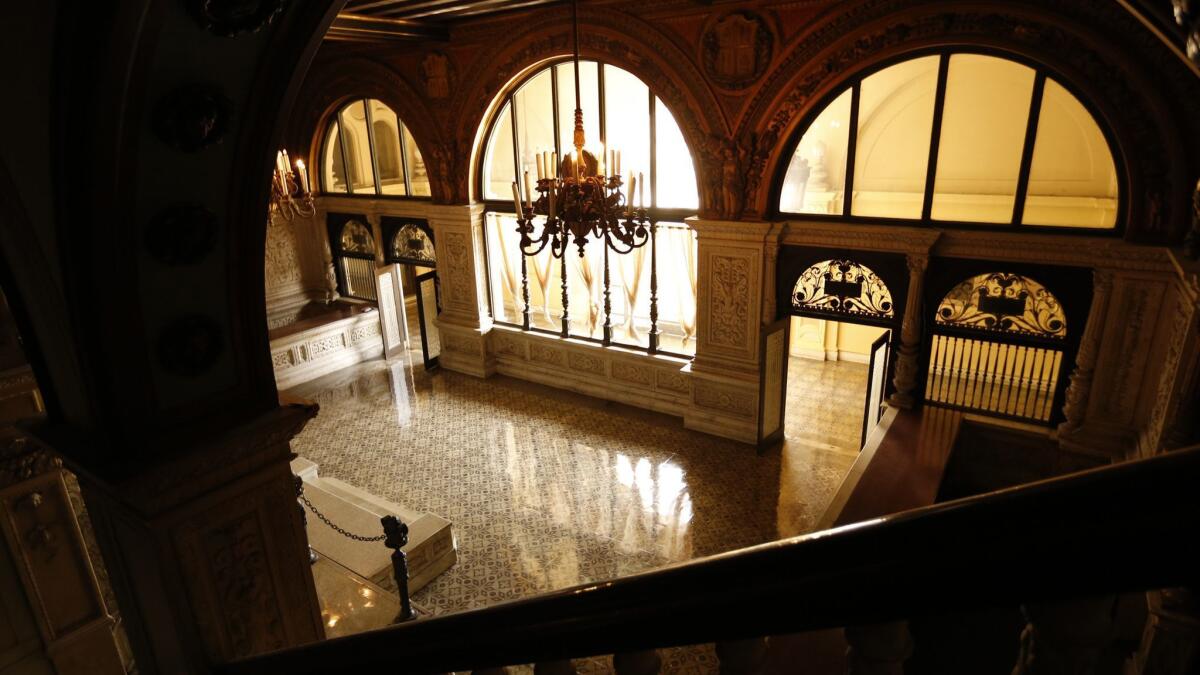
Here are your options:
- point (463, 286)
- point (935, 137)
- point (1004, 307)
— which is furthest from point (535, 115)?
point (1004, 307)

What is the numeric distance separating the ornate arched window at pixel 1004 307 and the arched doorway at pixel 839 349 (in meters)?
0.56

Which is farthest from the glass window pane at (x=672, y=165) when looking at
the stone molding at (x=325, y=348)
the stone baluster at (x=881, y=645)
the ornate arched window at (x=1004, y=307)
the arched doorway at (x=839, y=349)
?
the stone baluster at (x=881, y=645)

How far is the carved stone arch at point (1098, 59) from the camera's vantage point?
4832 millimetres

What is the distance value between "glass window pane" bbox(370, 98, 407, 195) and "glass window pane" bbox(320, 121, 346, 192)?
0.67m

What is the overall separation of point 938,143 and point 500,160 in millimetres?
5439

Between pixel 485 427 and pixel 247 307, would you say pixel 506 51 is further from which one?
pixel 247 307

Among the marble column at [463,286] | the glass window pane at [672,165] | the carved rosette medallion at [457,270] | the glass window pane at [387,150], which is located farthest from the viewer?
the glass window pane at [387,150]

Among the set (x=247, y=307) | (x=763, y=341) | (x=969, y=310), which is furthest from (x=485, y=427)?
(x=247, y=307)

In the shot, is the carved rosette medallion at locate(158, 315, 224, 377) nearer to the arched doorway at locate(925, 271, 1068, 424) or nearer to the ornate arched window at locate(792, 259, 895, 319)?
the ornate arched window at locate(792, 259, 895, 319)

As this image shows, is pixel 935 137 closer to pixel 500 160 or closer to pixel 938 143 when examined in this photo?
pixel 938 143

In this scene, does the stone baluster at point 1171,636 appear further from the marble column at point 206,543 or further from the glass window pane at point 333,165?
the glass window pane at point 333,165

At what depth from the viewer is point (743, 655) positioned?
2.86 ft

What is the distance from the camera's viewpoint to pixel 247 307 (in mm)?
2172

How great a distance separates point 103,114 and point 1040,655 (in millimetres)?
2166
